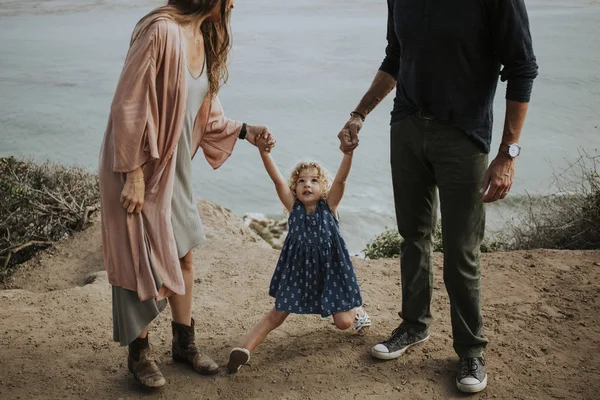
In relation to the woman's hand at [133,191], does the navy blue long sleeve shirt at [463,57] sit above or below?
above

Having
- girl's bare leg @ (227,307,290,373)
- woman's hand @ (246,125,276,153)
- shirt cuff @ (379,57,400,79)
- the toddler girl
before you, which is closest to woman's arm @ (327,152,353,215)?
the toddler girl

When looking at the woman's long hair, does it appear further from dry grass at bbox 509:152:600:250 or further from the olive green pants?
dry grass at bbox 509:152:600:250

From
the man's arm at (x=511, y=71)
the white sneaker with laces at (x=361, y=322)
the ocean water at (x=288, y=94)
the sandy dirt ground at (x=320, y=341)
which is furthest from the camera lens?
the ocean water at (x=288, y=94)

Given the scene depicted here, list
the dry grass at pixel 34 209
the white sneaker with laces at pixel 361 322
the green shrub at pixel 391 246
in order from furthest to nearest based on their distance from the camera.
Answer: the green shrub at pixel 391 246 < the dry grass at pixel 34 209 < the white sneaker with laces at pixel 361 322

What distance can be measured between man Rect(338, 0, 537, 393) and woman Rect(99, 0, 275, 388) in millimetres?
707

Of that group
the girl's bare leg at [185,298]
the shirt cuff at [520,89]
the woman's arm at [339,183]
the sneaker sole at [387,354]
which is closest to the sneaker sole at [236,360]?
the girl's bare leg at [185,298]

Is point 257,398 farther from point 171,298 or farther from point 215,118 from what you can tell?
point 215,118

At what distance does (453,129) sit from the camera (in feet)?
10.4

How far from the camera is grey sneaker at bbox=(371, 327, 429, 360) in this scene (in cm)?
365

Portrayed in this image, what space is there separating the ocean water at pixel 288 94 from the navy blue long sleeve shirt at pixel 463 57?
582 cm

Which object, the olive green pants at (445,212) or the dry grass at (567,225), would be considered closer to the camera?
the olive green pants at (445,212)

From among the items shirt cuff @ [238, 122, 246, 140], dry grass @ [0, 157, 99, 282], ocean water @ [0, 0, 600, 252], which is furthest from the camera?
ocean water @ [0, 0, 600, 252]

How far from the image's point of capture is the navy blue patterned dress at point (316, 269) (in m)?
3.56

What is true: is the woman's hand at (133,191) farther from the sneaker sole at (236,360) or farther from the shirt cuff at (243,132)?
the sneaker sole at (236,360)
